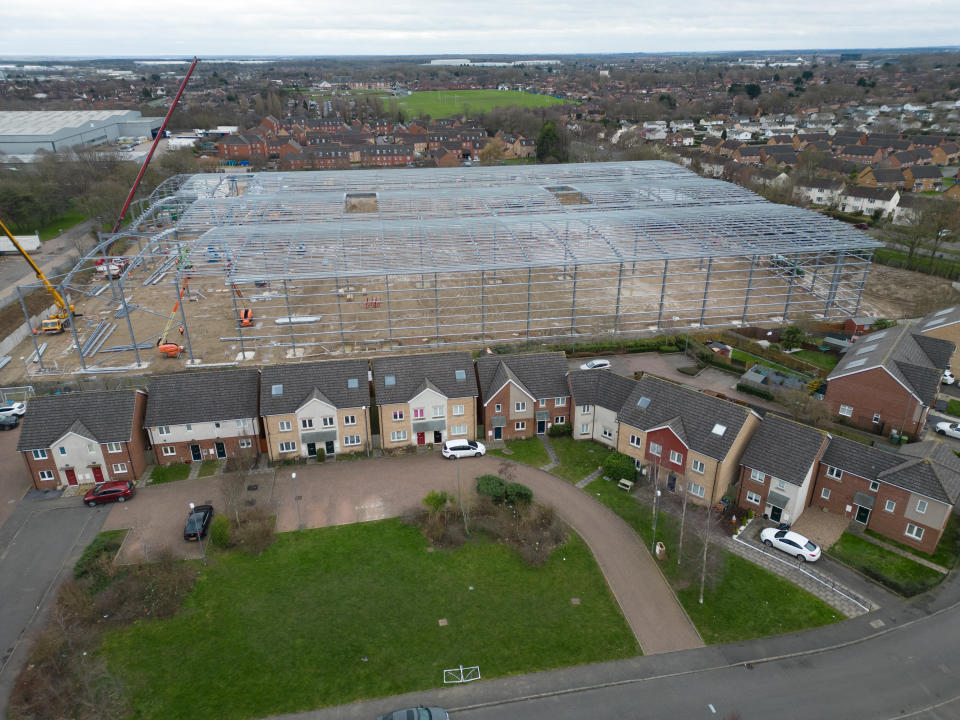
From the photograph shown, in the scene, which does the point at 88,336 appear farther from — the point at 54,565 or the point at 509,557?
the point at 509,557

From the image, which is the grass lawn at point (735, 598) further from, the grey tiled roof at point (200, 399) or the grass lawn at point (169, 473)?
the grass lawn at point (169, 473)

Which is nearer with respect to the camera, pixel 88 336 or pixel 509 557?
pixel 509 557

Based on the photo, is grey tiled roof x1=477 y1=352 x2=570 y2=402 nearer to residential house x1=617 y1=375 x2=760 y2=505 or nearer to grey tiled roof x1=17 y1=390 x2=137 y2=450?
residential house x1=617 y1=375 x2=760 y2=505

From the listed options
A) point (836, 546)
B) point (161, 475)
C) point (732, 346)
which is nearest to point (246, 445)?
point (161, 475)

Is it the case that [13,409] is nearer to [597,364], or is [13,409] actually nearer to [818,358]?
[597,364]

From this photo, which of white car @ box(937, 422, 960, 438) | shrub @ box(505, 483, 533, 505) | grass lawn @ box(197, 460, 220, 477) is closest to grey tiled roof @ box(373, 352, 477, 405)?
shrub @ box(505, 483, 533, 505)
